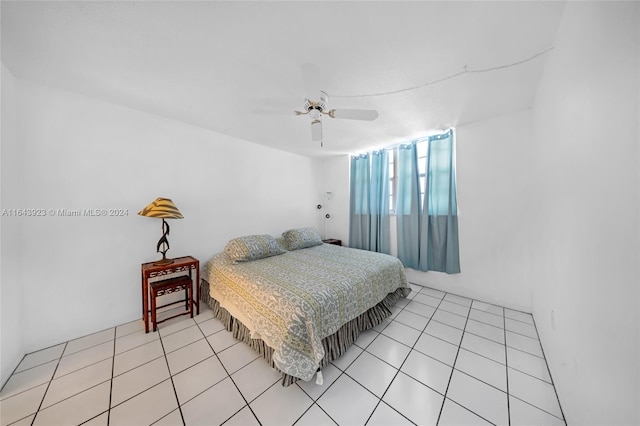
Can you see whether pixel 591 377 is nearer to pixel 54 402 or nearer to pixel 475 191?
pixel 475 191

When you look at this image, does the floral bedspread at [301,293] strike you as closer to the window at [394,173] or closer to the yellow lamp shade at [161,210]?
the yellow lamp shade at [161,210]

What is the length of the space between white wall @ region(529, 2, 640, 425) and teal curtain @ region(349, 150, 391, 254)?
2.08 metres

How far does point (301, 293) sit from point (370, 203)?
2454 mm

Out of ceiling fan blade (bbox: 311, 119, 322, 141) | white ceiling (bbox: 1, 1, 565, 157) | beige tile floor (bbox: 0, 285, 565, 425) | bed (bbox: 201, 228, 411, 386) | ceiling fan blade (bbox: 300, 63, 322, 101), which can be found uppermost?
white ceiling (bbox: 1, 1, 565, 157)

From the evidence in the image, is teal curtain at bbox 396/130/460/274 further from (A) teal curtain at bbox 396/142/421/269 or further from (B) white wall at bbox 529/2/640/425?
(B) white wall at bbox 529/2/640/425

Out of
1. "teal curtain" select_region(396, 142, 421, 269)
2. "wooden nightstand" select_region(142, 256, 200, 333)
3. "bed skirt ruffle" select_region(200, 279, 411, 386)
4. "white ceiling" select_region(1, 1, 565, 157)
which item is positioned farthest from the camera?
"teal curtain" select_region(396, 142, 421, 269)

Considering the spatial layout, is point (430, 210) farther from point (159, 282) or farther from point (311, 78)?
point (159, 282)

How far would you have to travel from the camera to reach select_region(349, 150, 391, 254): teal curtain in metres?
3.52

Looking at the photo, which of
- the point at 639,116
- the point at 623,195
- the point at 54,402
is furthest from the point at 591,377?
the point at 54,402

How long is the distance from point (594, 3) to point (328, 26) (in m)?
1.25

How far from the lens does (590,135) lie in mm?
971

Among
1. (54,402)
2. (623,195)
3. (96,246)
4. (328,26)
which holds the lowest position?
(54,402)

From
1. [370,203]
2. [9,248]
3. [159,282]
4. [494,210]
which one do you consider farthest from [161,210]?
[494,210]

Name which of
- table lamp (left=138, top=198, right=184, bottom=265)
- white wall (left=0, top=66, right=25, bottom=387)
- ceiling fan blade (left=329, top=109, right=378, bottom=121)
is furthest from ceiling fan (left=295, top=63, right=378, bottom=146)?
white wall (left=0, top=66, right=25, bottom=387)
